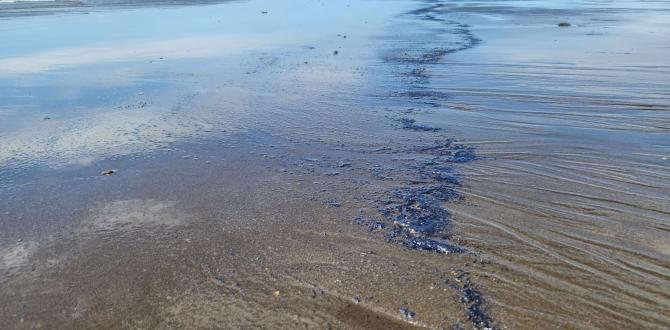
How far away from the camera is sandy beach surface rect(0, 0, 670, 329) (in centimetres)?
362

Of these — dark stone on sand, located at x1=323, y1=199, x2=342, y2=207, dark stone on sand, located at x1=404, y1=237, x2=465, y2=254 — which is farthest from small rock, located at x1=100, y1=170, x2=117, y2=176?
dark stone on sand, located at x1=404, y1=237, x2=465, y2=254

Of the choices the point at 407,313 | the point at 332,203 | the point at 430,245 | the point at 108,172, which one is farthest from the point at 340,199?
the point at 108,172

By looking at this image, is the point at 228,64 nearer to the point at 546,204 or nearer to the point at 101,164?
the point at 101,164

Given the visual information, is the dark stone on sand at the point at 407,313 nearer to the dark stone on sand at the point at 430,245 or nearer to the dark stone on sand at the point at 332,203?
the dark stone on sand at the point at 430,245

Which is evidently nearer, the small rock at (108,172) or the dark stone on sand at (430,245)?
the dark stone on sand at (430,245)

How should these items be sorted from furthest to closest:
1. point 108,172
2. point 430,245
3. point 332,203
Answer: point 108,172 < point 332,203 < point 430,245

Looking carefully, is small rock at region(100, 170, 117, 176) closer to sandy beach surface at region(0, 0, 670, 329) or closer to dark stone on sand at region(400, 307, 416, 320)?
sandy beach surface at region(0, 0, 670, 329)

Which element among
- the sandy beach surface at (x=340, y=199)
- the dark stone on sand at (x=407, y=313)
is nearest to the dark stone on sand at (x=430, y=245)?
the sandy beach surface at (x=340, y=199)

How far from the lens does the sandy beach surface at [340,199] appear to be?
11.9 ft

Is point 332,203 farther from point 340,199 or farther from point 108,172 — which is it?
point 108,172

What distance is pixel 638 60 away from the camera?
12328 millimetres

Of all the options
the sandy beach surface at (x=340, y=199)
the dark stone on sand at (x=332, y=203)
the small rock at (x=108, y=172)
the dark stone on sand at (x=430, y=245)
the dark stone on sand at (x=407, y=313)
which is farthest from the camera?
the small rock at (x=108, y=172)

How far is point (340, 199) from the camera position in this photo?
5309mm

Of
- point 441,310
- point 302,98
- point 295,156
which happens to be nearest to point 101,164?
point 295,156
